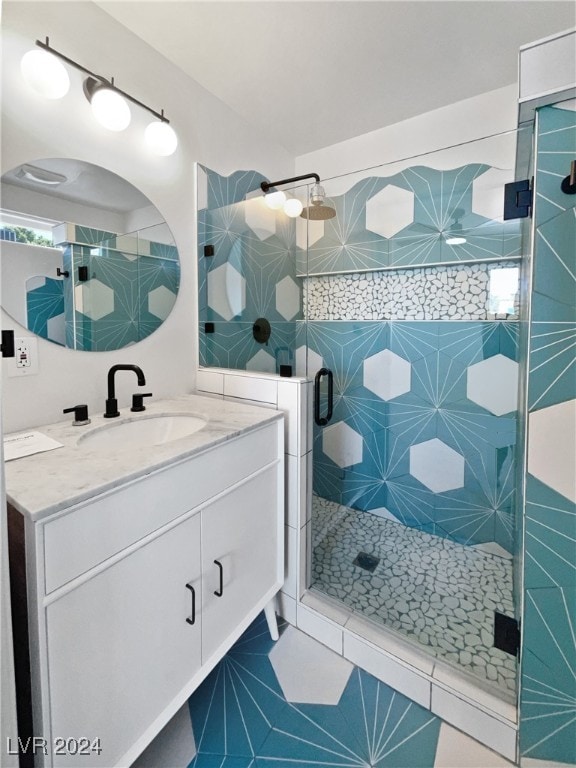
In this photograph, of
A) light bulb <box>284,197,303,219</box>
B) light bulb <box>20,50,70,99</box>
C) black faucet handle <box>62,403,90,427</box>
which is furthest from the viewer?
light bulb <box>284,197,303,219</box>

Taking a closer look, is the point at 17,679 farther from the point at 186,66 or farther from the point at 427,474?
the point at 186,66

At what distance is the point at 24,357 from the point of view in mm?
1133

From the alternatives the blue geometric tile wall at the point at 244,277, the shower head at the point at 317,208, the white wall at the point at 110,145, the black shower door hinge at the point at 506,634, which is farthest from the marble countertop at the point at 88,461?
the shower head at the point at 317,208

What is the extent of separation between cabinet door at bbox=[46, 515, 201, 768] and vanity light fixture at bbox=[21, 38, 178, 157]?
1.39m

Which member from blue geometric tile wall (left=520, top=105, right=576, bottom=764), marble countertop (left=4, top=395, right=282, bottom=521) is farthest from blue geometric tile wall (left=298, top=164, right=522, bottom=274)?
marble countertop (left=4, top=395, right=282, bottom=521)

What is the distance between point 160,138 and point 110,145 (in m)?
0.22

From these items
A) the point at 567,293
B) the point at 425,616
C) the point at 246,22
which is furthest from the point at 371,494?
the point at 246,22

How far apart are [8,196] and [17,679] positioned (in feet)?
4.14

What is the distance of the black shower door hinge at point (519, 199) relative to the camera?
3.20 ft

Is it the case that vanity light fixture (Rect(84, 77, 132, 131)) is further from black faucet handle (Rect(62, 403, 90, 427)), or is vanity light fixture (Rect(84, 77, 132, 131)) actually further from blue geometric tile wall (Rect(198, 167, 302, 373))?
black faucet handle (Rect(62, 403, 90, 427))

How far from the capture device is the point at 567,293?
872 millimetres

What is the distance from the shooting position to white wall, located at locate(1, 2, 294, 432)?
1.10 metres

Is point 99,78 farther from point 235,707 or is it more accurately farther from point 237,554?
point 235,707

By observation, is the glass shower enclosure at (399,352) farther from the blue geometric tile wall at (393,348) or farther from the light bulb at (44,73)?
the light bulb at (44,73)
